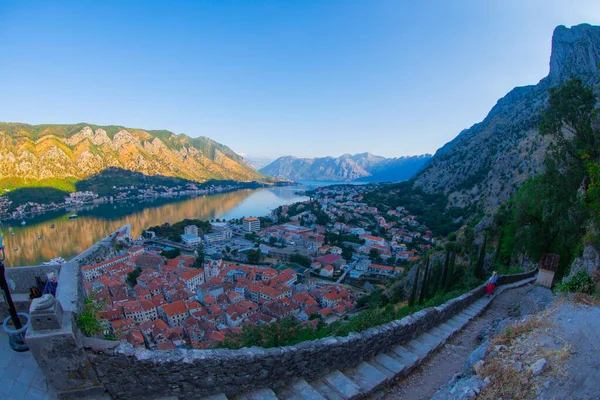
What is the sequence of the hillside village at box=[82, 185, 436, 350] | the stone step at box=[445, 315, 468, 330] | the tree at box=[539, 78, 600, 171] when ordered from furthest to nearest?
the hillside village at box=[82, 185, 436, 350] → the tree at box=[539, 78, 600, 171] → the stone step at box=[445, 315, 468, 330]

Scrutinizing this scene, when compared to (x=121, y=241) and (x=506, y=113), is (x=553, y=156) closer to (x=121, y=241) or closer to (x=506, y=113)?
(x=121, y=241)

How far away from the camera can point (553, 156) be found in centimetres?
920

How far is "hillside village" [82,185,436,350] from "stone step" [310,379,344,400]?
260cm

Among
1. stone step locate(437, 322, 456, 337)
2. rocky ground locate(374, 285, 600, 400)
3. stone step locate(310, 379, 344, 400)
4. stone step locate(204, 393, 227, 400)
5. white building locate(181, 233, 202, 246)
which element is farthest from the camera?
white building locate(181, 233, 202, 246)

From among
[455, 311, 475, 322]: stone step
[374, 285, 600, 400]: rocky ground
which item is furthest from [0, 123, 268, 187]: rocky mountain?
[374, 285, 600, 400]: rocky ground

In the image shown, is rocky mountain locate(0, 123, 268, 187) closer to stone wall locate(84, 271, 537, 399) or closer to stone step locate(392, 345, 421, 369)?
stone wall locate(84, 271, 537, 399)

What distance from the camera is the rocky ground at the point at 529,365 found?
295 cm

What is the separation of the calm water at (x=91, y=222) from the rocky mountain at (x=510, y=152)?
49203 millimetres

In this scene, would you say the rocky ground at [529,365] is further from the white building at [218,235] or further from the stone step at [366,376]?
the white building at [218,235]

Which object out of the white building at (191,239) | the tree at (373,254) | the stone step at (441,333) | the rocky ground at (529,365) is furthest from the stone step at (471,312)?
the white building at (191,239)

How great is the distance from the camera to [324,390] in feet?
12.0

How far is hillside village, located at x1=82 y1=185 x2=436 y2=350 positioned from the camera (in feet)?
60.6

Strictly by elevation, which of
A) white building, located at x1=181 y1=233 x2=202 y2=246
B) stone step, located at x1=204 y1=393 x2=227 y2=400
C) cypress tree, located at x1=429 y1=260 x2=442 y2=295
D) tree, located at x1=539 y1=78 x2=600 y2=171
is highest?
tree, located at x1=539 y1=78 x2=600 y2=171

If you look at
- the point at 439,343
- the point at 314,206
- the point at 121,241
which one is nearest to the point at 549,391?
the point at 439,343
